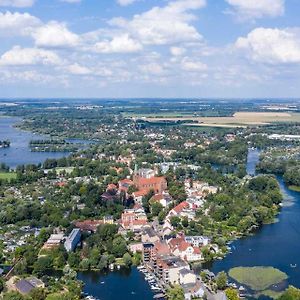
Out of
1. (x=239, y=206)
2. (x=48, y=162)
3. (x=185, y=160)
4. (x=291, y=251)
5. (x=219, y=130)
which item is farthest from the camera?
(x=219, y=130)

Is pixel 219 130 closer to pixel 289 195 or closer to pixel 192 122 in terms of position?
pixel 192 122

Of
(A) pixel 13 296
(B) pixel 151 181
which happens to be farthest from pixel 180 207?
(A) pixel 13 296

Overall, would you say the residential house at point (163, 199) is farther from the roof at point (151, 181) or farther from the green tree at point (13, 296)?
the green tree at point (13, 296)

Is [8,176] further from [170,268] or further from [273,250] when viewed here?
[170,268]

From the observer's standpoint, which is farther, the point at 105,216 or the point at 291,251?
the point at 105,216

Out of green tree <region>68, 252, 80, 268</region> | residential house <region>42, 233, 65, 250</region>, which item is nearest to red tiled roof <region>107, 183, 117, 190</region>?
residential house <region>42, 233, 65, 250</region>

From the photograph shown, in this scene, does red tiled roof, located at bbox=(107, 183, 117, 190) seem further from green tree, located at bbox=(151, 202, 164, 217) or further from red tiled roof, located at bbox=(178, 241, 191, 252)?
red tiled roof, located at bbox=(178, 241, 191, 252)

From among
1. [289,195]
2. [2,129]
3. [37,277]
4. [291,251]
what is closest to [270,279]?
[291,251]

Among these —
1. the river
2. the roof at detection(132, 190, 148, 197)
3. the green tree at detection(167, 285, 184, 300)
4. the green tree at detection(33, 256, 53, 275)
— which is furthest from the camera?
the roof at detection(132, 190, 148, 197)
